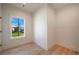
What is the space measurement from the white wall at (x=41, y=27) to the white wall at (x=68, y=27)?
27cm

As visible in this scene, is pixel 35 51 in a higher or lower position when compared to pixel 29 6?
lower

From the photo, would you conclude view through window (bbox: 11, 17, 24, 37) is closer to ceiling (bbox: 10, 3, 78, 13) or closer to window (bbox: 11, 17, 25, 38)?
window (bbox: 11, 17, 25, 38)

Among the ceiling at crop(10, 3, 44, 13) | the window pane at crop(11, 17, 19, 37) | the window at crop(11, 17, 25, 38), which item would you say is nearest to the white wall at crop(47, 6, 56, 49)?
the ceiling at crop(10, 3, 44, 13)

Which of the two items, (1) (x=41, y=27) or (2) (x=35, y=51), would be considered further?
(1) (x=41, y=27)

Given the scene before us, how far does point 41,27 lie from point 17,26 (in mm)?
475

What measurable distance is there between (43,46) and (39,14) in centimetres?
65

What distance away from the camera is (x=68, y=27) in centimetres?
182

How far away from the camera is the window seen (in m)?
1.76

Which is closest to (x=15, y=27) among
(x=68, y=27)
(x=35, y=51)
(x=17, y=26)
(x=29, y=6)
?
(x=17, y=26)

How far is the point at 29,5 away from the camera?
1777mm

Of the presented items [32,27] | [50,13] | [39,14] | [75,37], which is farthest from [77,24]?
[32,27]

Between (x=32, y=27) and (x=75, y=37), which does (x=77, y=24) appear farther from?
(x=32, y=27)

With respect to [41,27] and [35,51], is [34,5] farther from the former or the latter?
[35,51]

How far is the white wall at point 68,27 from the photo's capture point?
1.78 m
